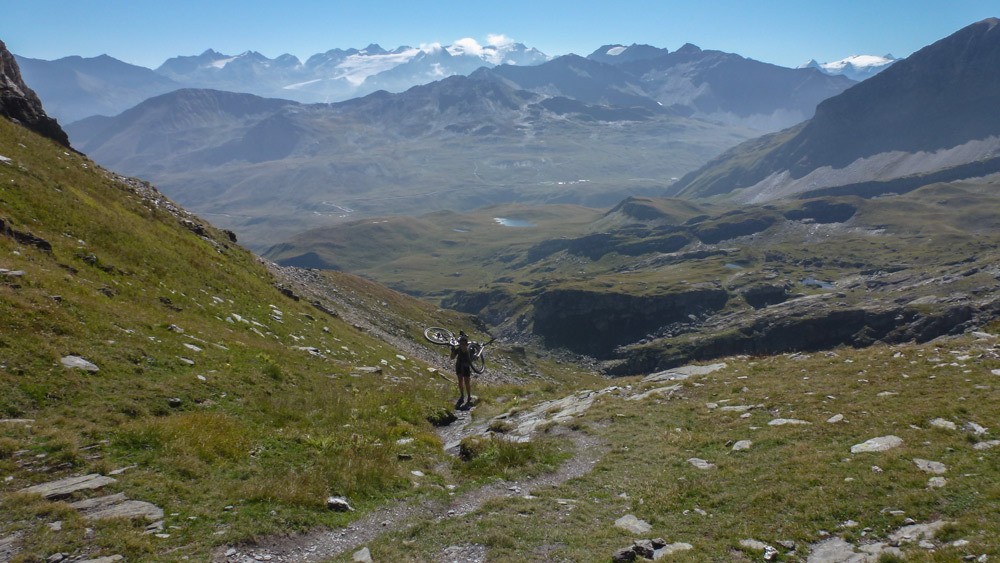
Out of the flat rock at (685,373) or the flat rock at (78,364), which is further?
the flat rock at (685,373)

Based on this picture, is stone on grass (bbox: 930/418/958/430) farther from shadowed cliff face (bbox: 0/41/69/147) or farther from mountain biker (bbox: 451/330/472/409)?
shadowed cliff face (bbox: 0/41/69/147)

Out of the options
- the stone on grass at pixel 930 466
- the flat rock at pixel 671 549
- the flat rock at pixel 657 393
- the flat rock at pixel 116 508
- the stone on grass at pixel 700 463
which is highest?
the flat rock at pixel 116 508

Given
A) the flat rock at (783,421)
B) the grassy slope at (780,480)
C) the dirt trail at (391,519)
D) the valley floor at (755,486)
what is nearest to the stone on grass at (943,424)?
the valley floor at (755,486)

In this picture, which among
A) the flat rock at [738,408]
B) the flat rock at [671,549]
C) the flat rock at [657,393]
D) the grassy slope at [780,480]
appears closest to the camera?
the flat rock at [671,549]

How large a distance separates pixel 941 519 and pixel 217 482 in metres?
15.9

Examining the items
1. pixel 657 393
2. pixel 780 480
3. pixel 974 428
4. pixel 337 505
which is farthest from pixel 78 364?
pixel 974 428

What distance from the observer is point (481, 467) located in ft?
59.6

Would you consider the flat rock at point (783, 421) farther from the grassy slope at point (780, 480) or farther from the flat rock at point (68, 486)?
the flat rock at point (68, 486)

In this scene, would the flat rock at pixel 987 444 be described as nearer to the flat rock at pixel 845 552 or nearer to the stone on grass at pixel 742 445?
the stone on grass at pixel 742 445

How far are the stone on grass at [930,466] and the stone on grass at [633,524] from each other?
667 cm

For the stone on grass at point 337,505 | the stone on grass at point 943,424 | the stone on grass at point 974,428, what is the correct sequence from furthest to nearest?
the stone on grass at point 943,424
the stone on grass at point 974,428
the stone on grass at point 337,505

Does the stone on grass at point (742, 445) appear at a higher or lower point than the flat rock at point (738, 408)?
higher

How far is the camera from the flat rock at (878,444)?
15.6 metres

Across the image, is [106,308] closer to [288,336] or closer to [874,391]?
[288,336]
